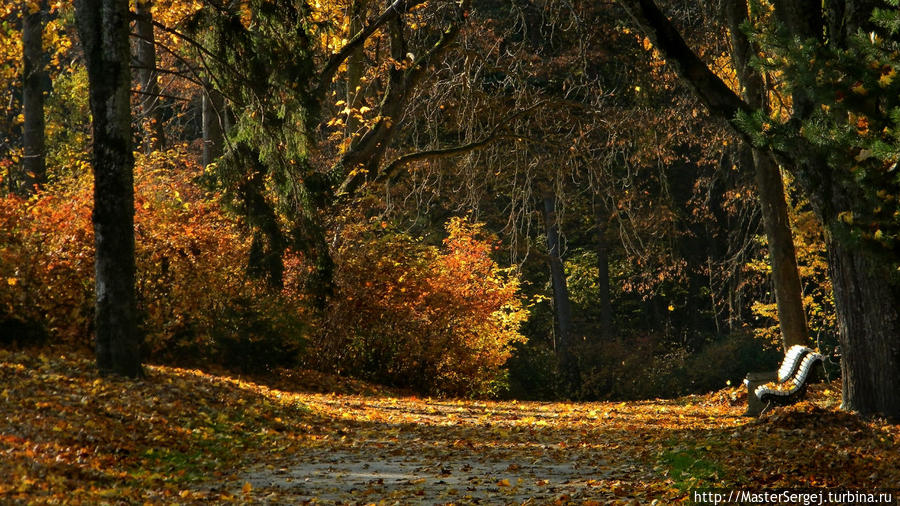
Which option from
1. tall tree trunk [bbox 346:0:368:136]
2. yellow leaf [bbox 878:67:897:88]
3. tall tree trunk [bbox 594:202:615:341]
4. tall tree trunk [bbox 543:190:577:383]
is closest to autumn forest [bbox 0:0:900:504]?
yellow leaf [bbox 878:67:897:88]

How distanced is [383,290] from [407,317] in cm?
64

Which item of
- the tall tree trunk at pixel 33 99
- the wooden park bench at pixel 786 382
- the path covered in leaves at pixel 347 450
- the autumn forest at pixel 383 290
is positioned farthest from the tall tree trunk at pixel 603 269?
the path covered in leaves at pixel 347 450

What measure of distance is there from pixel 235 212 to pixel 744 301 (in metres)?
17.8

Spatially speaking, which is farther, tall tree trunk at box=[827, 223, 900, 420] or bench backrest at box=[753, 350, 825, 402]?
bench backrest at box=[753, 350, 825, 402]

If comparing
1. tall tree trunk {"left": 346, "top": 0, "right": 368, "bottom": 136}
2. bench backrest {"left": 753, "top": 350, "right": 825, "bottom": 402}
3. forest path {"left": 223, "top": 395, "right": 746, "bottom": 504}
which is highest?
tall tree trunk {"left": 346, "top": 0, "right": 368, "bottom": 136}

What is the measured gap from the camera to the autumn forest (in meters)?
6.97

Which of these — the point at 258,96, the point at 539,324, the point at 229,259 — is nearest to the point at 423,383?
the point at 229,259

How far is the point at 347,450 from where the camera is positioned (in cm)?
873

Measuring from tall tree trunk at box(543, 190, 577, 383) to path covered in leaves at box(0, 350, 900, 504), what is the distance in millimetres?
11934

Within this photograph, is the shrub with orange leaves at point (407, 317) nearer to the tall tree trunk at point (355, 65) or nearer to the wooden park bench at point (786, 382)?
the tall tree trunk at point (355, 65)

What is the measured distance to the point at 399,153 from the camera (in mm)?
19828

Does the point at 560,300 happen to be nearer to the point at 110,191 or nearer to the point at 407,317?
the point at 407,317

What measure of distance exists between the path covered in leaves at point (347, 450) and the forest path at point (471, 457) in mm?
24

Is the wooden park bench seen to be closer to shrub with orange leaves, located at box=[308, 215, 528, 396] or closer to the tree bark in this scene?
the tree bark
